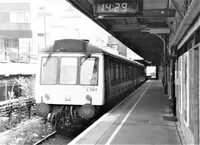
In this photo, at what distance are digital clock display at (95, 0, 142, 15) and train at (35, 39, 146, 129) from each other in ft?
4.71

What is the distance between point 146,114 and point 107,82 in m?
1.94

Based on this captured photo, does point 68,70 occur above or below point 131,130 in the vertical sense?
above

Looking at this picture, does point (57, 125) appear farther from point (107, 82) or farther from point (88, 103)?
point (107, 82)

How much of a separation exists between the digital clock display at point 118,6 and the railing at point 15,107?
5.63 m

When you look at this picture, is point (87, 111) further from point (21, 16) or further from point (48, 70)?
point (21, 16)

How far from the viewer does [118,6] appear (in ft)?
35.0

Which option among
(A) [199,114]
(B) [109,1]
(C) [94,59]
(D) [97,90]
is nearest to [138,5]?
(B) [109,1]

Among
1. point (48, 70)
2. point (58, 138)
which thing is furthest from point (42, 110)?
point (48, 70)

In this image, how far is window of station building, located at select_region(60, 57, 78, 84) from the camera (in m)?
11.7

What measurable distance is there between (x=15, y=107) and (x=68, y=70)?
4138mm

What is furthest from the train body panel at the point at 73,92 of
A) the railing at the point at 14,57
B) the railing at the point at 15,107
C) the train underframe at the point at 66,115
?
the railing at the point at 14,57

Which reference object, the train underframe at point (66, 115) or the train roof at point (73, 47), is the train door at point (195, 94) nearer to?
the train underframe at point (66, 115)

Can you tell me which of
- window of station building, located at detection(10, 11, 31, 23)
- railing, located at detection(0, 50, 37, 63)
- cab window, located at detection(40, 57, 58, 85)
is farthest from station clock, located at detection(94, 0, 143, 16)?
window of station building, located at detection(10, 11, 31, 23)

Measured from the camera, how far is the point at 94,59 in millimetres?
11625
